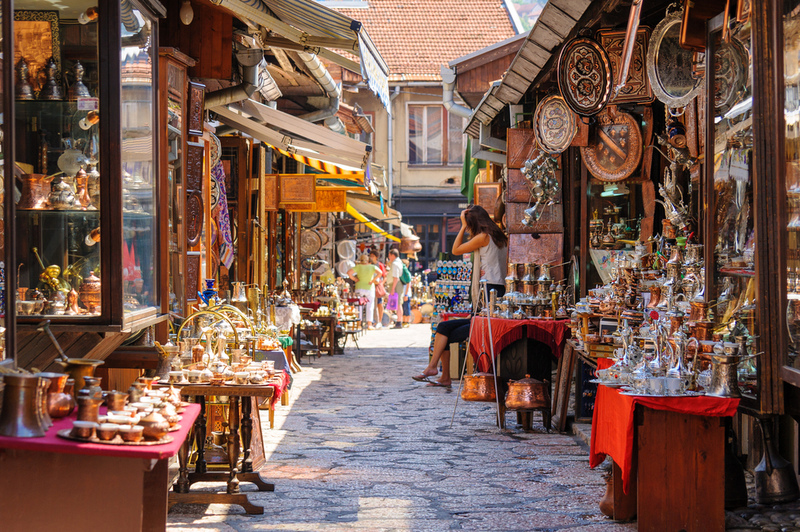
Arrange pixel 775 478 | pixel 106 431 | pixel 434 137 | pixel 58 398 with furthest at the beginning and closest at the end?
1. pixel 434 137
2. pixel 775 478
3. pixel 58 398
4. pixel 106 431

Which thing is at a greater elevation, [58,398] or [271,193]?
[271,193]

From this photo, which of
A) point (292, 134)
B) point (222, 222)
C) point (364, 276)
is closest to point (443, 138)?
point (364, 276)

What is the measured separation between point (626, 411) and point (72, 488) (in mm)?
2809

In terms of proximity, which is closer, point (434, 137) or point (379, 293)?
point (379, 293)

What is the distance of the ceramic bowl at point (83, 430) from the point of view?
3.00 m

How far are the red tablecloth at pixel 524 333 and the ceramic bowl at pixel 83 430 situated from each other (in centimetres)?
528

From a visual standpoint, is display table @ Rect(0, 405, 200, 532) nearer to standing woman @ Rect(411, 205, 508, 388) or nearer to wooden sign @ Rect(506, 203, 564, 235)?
standing woman @ Rect(411, 205, 508, 388)

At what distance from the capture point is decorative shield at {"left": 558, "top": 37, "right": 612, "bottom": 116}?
707 cm

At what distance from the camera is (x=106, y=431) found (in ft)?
10.0

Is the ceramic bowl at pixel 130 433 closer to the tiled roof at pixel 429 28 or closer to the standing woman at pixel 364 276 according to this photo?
the standing woman at pixel 364 276

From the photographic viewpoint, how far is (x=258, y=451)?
234 inches

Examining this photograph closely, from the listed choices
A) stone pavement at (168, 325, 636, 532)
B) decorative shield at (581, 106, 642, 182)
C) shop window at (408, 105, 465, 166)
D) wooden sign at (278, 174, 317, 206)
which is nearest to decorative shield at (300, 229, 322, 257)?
wooden sign at (278, 174, 317, 206)

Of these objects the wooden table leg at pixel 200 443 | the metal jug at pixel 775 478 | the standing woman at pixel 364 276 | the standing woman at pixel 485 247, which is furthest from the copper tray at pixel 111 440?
the standing woman at pixel 364 276

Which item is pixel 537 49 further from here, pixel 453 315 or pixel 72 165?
pixel 72 165
